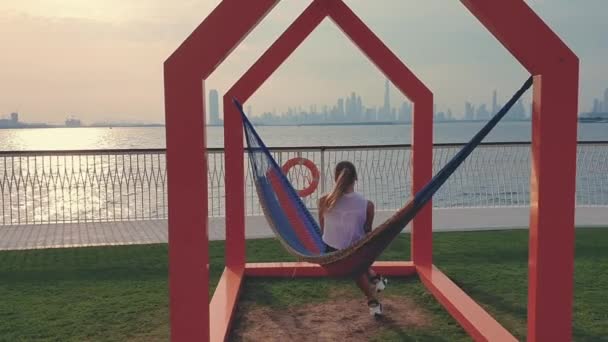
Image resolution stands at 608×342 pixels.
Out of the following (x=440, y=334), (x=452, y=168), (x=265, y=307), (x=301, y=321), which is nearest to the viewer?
(x=452, y=168)

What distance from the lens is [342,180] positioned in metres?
3.69

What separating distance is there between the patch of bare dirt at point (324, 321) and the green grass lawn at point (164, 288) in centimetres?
11

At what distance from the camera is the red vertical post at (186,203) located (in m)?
2.37

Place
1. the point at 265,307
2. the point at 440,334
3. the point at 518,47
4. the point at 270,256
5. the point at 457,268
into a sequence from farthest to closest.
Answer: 1. the point at 270,256
2. the point at 457,268
3. the point at 265,307
4. the point at 440,334
5. the point at 518,47

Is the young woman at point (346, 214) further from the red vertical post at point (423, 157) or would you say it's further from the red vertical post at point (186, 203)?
the red vertical post at point (186, 203)

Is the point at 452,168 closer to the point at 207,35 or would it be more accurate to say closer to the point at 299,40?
the point at 207,35

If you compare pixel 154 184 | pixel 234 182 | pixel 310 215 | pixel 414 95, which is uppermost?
pixel 414 95

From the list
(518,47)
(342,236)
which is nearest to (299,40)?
(342,236)

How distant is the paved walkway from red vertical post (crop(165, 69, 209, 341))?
12.7 ft

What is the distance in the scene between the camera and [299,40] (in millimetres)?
4434

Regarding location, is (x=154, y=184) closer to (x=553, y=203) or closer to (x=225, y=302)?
(x=225, y=302)

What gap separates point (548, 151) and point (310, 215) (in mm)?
1970

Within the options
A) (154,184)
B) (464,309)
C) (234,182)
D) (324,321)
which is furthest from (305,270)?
(154,184)

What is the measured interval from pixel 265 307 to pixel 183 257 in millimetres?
1763
